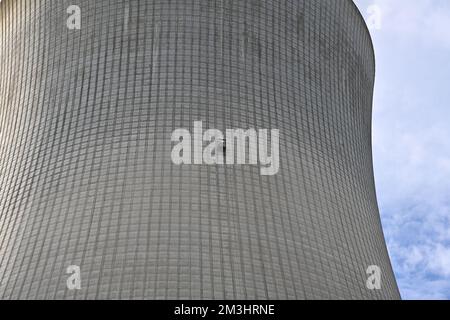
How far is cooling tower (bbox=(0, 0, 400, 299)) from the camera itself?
9.69 meters

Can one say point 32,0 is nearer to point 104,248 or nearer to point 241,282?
point 104,248

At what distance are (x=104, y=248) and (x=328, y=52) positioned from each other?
4947 millimetres

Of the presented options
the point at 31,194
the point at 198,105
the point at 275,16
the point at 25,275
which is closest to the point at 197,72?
the point at 198,105

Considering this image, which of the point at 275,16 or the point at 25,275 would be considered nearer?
the point at 25,275

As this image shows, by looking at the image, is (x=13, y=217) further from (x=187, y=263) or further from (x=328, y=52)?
(x=328, y=52)

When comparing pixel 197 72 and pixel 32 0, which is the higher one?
pixel 32 0

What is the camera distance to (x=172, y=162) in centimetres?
1041

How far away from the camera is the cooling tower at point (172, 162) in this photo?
31.8 ft

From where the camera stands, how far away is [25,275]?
9789 mm

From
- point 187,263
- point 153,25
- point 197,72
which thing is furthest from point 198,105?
point 187,263

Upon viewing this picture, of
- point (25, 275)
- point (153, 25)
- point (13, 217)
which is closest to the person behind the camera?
point (25, 275)
